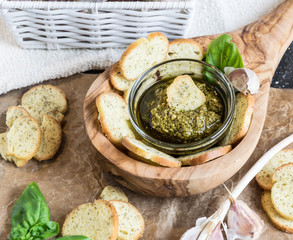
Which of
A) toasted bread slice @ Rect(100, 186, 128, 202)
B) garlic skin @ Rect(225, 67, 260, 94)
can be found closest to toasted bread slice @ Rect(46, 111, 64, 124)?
toasted bread slice @ Rect(100, 186, 128, 202)

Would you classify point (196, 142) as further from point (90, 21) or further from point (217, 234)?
point (90, 21)

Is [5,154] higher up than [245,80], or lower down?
lower down

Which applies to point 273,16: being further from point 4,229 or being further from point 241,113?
point 4,229

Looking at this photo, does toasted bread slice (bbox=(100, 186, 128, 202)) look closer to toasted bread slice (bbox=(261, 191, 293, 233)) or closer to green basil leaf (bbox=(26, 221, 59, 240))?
green basil leaf (bbox=(26, 221, 59, 240))

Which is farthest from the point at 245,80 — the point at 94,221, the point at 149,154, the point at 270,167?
the point at 94,221

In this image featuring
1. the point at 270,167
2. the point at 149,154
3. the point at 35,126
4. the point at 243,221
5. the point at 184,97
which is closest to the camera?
the point at 149,154

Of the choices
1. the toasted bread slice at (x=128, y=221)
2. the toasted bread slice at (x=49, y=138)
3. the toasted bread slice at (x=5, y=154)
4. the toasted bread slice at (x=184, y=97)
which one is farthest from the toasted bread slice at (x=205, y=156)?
the toasted bread slice at (x=5, y=154)
